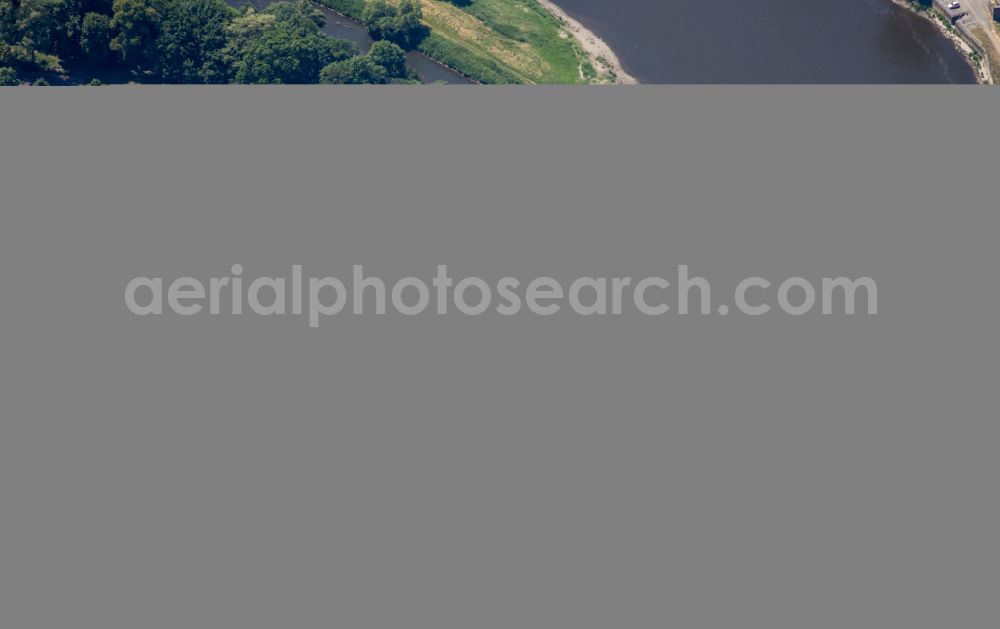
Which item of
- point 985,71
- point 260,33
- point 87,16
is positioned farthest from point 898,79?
point 87,16

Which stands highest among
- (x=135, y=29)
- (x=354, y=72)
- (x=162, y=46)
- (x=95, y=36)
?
(x=135, y=29)

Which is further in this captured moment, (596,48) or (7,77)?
(596,48)

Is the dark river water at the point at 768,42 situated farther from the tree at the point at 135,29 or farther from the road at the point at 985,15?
the tree at the point at 135,29

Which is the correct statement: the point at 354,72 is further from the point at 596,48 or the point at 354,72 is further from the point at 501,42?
the point at 596,48

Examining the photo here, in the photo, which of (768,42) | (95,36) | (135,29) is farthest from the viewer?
(768,42)

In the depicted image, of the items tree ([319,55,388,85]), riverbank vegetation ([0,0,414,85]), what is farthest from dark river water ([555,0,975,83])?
riverbank vegetation ([0,0,414,85])

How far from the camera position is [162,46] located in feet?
195

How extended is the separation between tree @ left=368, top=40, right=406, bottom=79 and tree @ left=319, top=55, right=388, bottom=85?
0.84m

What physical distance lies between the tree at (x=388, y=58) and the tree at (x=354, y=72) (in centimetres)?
84

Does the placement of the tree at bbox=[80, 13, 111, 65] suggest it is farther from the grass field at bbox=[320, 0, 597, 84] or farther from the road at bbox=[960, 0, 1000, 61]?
the road at bbox=[960, 0, 1000, 61]

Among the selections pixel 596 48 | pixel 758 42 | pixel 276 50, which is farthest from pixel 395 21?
pixel 758 42

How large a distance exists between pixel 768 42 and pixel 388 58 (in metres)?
25.7

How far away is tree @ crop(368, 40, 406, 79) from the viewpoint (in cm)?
6272

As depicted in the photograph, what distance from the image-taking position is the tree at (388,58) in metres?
62.7
